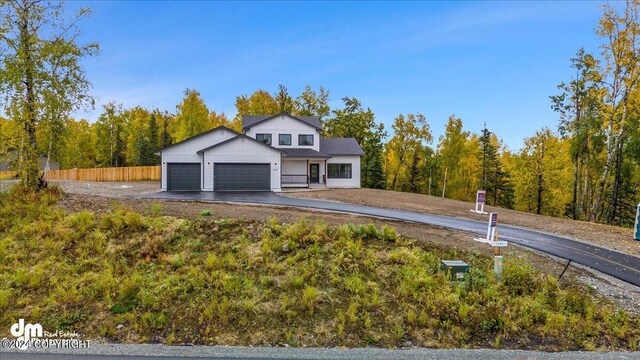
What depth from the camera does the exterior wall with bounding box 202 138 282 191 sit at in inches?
987

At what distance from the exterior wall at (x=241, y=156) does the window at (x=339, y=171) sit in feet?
21.2

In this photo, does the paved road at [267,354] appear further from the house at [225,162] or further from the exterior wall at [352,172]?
the exterior wall at [352,172]

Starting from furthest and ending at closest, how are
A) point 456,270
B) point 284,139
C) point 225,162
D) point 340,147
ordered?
1. point 340,147
2. point 284,139
3. point 225,162
4. point 456,270

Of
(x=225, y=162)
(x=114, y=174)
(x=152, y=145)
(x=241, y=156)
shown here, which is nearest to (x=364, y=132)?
(x=241, y=156)

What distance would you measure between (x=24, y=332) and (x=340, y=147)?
27.6 m

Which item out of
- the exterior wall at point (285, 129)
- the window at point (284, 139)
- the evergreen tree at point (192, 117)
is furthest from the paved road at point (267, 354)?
the evergreen tree at point (192, 117)

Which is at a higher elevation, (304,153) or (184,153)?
(304,153)

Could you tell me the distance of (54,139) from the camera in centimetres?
1391

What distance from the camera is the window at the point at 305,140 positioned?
30.6m

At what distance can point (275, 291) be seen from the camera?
23.7ft

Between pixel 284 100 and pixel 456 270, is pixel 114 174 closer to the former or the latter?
pixel 284 100

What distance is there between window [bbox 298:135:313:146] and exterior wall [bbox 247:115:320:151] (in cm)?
27

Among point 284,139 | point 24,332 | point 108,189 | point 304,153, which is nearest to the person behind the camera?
point 24,332

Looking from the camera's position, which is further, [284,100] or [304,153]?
[284,100]
